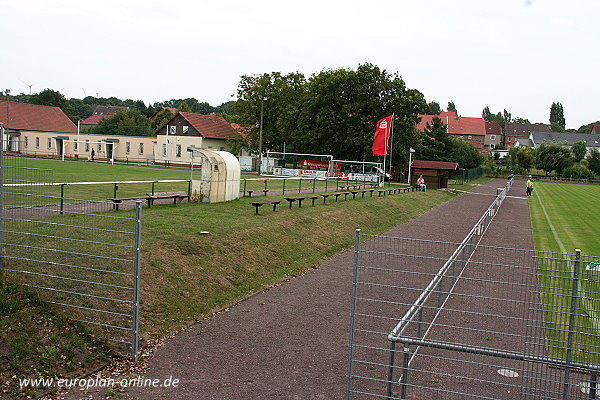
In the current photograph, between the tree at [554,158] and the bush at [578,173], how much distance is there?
1.26 m

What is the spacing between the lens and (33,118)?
70312 millimetres

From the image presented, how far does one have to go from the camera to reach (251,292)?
12.2 m

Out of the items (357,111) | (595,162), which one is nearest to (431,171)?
(357,111)

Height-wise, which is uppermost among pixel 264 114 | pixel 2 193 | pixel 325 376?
pixel 264 114

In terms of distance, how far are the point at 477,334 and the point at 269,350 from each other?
3.40m

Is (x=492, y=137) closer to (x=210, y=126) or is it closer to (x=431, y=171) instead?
(x=210, y=126)

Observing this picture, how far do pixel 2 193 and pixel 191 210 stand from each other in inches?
407

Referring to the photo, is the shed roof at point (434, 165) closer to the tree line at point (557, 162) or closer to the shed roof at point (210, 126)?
the shed roof at point (210, 126)

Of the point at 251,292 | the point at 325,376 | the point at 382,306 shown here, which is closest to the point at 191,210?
the point at 251,292

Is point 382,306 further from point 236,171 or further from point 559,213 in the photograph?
point 559,213

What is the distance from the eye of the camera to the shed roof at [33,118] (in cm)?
6619

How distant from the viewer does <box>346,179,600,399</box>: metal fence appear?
573cm

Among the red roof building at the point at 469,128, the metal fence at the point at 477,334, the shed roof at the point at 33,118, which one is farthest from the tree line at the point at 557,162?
the metal fence at the point at 477,334

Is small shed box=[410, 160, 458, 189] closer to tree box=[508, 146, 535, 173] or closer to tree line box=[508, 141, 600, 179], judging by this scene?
tree line box=[508, 141, 600, 179]
